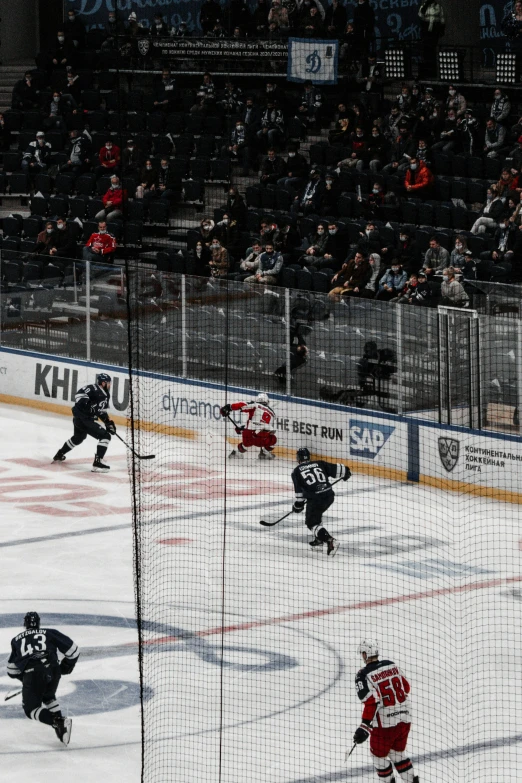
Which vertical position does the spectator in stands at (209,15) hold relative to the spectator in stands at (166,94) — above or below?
above

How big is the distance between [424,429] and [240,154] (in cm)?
846

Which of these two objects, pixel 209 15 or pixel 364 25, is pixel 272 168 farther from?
pixel 209 15

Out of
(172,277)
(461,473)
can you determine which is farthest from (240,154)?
(461,473)

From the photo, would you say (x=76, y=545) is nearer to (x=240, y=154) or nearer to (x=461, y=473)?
(x=461, y=473)

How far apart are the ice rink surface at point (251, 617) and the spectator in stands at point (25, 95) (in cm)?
1073

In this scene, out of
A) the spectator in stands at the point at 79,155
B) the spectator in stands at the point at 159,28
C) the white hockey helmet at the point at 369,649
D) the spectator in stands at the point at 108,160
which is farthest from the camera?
the spectator in stands at the point at 159,28

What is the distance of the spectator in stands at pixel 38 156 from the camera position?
25.2m

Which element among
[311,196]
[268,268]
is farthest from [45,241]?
[268,268]

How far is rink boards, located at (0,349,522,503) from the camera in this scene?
15.8 m

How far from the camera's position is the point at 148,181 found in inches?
910

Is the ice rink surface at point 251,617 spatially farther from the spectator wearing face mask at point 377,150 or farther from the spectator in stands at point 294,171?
the spectator wearing face mask at point 377,150

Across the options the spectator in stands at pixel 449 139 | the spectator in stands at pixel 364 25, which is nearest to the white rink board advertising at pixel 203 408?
the spectator in stands at pixel 449 139

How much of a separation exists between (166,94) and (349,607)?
14729 millimetres

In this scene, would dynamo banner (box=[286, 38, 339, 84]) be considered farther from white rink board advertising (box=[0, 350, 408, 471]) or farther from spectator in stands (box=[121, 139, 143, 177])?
Answer: white rink board advertising (box=[0, 350, 408, 471])
